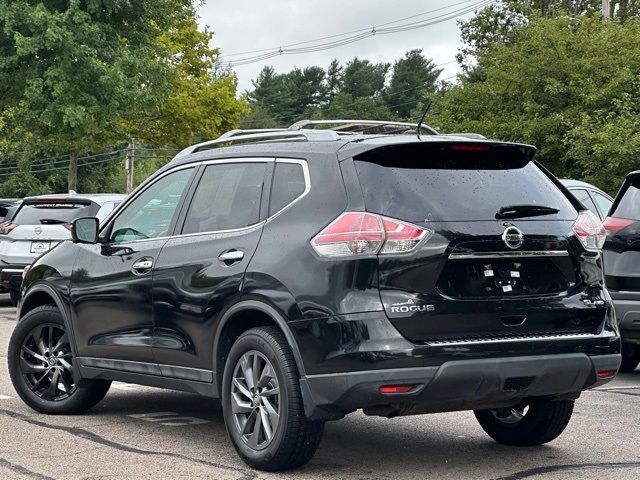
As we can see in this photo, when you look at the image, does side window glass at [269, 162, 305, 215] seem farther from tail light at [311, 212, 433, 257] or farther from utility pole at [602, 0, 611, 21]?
utility pole at [602, 0, 611, 21]

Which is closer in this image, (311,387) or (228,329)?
(311,387)

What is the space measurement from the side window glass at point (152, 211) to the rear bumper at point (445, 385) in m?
1.94

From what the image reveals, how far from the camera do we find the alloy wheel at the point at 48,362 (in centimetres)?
822

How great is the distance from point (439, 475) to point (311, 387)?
938 mm

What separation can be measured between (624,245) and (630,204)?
0.44m

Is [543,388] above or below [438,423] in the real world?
above

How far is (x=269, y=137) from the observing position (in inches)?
275

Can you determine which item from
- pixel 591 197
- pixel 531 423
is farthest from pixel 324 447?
pixel 591 197

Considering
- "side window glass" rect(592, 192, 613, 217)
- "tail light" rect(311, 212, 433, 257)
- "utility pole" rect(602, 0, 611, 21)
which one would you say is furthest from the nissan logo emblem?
"utility pole" rect(602, 0, 611, 21)

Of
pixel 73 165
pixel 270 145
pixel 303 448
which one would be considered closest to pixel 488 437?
pixel 303 448

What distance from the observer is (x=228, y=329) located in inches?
257

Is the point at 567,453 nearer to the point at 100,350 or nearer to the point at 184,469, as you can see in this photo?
the point at 184,469

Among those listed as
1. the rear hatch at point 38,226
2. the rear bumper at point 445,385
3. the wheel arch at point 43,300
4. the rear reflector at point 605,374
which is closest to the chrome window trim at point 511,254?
the rear bumper at point 445,385

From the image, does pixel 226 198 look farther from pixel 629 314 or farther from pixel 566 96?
pixel 566 96
